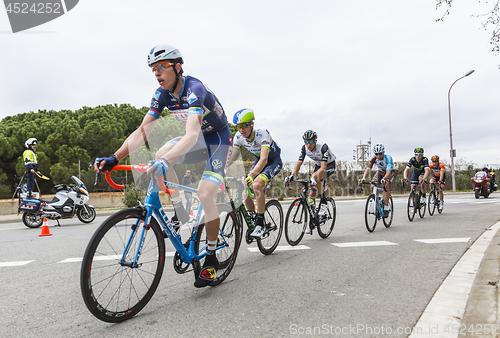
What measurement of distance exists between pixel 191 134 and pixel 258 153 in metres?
2.66

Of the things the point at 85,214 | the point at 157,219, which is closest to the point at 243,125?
the point at 157,219

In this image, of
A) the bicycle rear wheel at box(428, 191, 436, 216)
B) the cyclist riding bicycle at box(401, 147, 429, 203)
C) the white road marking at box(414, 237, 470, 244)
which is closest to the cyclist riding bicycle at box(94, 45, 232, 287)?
the white road marking at box(414, 237, 470, 244)

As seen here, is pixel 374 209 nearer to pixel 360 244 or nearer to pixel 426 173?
pixel 360 244

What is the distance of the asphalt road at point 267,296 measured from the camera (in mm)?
2471

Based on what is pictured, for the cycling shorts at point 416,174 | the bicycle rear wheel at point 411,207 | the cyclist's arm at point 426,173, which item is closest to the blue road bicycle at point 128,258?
the bicycle rear wheel at point 411,207

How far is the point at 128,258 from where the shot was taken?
2648 mm

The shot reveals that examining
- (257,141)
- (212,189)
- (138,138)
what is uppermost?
(257,141)

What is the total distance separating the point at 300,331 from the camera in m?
2.40

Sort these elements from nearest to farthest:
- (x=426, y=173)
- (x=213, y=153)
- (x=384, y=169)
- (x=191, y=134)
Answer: (x=191, y=134) → (x=213, y=153) → (x=384, y=169) → (x=426, y=173)

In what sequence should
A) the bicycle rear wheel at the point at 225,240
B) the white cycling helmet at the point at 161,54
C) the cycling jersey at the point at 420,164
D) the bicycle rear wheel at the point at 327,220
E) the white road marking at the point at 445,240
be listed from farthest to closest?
1. the cycling jersey at the point at 420,164
2. the bicycle rear wheel at the point at 327,220
3. the white road marking at the point at 445,240
4. the bicycle rear wheel at the point at 225,240
5. the white cycling helmet at the point at 161,54

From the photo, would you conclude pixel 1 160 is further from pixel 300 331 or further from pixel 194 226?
pixel 300 331

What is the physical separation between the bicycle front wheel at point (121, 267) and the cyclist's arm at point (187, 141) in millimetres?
504

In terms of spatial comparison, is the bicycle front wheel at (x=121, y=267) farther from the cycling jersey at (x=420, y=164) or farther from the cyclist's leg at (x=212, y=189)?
the cycling jersey at (x=420, y=164)

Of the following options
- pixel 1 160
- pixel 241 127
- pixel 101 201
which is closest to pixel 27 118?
pixel 1 160
